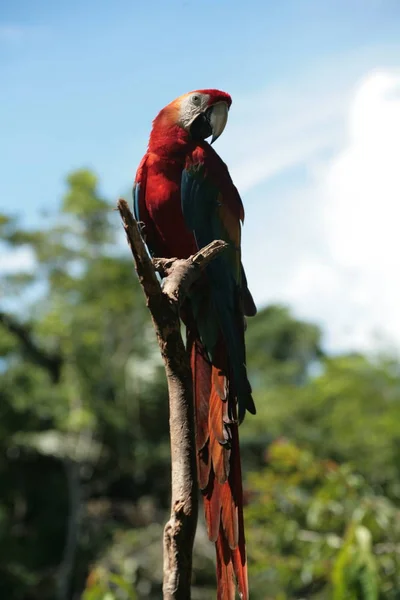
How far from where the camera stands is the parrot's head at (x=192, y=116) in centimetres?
129

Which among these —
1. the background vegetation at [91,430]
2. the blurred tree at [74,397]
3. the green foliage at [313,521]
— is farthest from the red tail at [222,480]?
the blurred tree at [74,397]

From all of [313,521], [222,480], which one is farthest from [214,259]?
[313,521]

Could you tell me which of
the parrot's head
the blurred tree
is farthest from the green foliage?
the blurred tree

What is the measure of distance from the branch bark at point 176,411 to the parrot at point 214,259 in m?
0.08

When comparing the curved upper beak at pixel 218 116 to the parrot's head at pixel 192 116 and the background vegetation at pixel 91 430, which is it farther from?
the background vegetation at pixel 91 430

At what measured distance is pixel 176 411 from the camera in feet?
3.21

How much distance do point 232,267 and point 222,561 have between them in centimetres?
46

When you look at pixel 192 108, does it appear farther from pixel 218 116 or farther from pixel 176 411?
pixel 176 411

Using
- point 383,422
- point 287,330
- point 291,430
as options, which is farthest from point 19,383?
point 287,330

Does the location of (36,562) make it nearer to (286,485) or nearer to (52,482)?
(52,482)

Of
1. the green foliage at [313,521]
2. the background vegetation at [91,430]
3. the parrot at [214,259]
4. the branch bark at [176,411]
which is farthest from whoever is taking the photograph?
Answer: the background vegetation at [91,430]

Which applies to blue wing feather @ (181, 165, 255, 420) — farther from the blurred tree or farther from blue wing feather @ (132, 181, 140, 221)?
the blurred tree

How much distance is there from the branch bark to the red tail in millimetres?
63

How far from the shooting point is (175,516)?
0.93 metres
